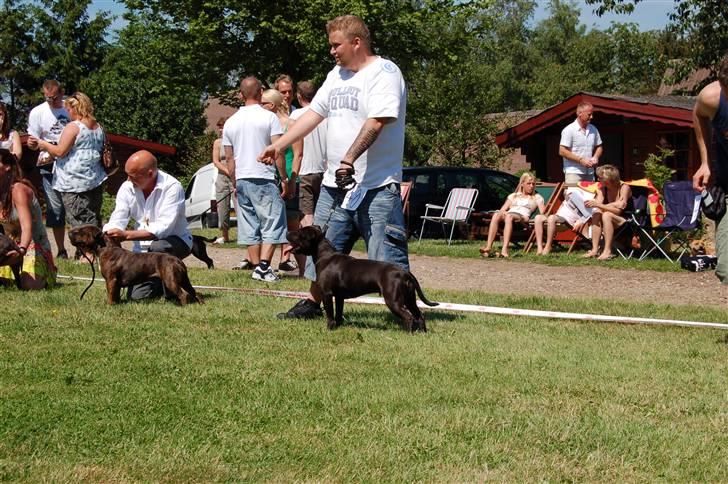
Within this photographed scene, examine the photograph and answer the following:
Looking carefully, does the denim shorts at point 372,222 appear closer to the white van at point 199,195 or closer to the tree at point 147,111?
the white van at point 199,195

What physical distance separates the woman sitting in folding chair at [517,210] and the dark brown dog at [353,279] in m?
8.22

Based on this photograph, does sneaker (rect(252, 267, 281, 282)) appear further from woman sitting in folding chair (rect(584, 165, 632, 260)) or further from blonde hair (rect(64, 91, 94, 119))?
woman sitting in folding chair (rect(584, 165, 632, 260))

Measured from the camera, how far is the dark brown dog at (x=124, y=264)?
8141 mm

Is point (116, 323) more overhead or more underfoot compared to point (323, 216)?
more underfoot

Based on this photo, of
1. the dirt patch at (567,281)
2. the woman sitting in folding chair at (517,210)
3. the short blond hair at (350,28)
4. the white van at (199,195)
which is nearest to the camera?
the short blond hair at (350,28)

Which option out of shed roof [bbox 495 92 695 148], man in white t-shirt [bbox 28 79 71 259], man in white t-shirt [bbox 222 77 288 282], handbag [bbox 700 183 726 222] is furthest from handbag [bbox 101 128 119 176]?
shed roof [bbox 495 92 695 148]

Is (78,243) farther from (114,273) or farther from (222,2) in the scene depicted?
(222,2)

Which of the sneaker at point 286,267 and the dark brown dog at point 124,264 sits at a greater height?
the dark brown dog at point 124,264

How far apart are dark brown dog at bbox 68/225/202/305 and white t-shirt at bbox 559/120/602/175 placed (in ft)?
26.4

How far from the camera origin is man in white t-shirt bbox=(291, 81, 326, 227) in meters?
10.9

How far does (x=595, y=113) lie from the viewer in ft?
69.1

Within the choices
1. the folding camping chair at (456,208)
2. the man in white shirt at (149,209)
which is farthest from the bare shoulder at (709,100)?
the folding camping chair at (456,208)

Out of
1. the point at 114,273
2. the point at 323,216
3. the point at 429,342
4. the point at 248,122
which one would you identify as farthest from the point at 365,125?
the point at 248,122

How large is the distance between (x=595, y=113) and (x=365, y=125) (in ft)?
49.3
